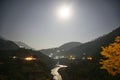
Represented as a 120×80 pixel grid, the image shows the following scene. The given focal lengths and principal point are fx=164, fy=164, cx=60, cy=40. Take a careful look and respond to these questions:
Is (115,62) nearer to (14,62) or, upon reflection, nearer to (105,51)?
(105,51)

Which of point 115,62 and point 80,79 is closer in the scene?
point 115,62

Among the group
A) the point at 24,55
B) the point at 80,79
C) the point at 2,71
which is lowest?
the point at 80,79

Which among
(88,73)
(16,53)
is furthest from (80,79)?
(16,53)

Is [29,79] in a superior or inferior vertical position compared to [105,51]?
inferior

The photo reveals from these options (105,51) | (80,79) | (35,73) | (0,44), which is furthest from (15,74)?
(0,44)

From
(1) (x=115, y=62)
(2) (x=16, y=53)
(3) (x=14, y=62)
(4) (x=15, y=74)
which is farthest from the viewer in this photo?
(2) (x=16, y=53)

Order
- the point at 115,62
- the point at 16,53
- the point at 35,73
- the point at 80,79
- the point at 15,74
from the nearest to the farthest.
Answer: the point at 115,62 < the point at 15,74 < the point at 80,79 < the point at 35,73 < the point at 16,53

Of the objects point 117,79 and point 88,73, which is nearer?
point 117,79

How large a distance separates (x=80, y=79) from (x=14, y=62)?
3510 cm

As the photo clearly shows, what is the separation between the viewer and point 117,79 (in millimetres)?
44219

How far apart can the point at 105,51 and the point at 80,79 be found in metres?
40.1

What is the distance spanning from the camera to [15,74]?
65188 millimetres

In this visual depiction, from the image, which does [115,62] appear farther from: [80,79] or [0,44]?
[0,44]

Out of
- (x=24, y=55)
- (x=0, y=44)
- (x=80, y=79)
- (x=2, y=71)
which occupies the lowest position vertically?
(x=80, y=79)
